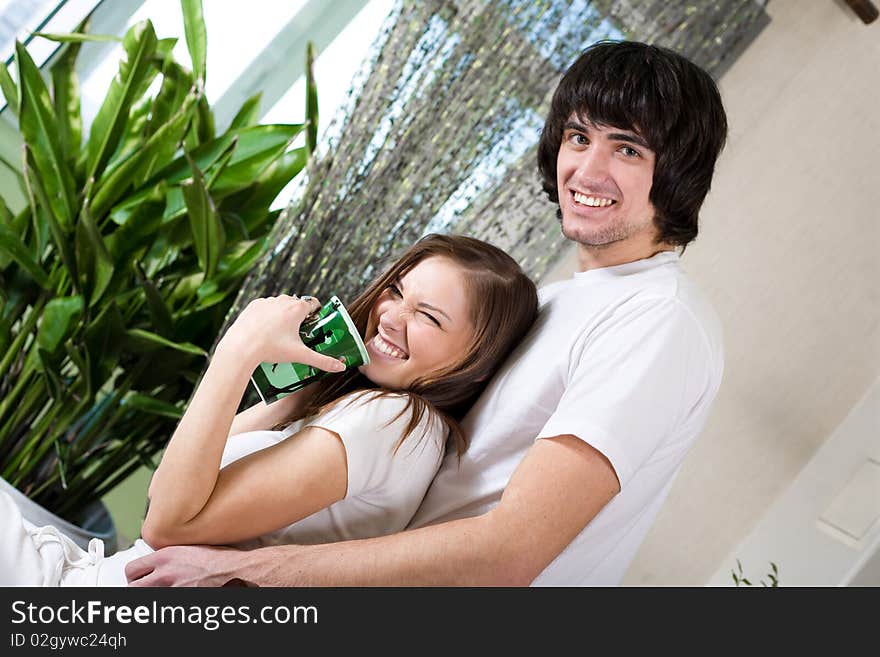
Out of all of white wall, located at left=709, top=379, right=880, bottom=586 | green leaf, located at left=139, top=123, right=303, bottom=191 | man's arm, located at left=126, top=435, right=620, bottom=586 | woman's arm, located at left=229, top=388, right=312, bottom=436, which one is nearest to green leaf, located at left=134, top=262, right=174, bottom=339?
green leaf, located at left=139, top=123, right=303, bottom=191

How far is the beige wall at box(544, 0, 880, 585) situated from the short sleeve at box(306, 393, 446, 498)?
4.12ft

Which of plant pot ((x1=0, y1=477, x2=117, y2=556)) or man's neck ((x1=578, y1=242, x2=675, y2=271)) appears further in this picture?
plant pot ((x1=0, y1=477, x2=117, y2=556))

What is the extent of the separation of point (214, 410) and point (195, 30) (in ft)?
3.68

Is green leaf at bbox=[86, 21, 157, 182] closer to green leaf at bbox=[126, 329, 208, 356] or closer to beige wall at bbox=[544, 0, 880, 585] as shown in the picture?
green leaf at bbox=[126, 329, 208, 356]

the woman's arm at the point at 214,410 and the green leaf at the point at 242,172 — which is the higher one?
the green leaf at the point at 242,172

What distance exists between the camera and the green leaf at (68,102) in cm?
177

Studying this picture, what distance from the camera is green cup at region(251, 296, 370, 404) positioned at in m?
0.93

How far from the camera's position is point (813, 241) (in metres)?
2.05

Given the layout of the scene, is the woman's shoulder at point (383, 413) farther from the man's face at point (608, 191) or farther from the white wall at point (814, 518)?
the white wall at point (814, 518)

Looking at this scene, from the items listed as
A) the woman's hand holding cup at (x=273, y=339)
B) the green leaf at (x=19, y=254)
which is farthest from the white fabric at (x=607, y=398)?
the green leaf at (x=19, y=254)

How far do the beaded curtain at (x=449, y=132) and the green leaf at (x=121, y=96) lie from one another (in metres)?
0.44

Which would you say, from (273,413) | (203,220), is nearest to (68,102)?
(203,220)

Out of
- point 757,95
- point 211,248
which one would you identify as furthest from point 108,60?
point 757,95
